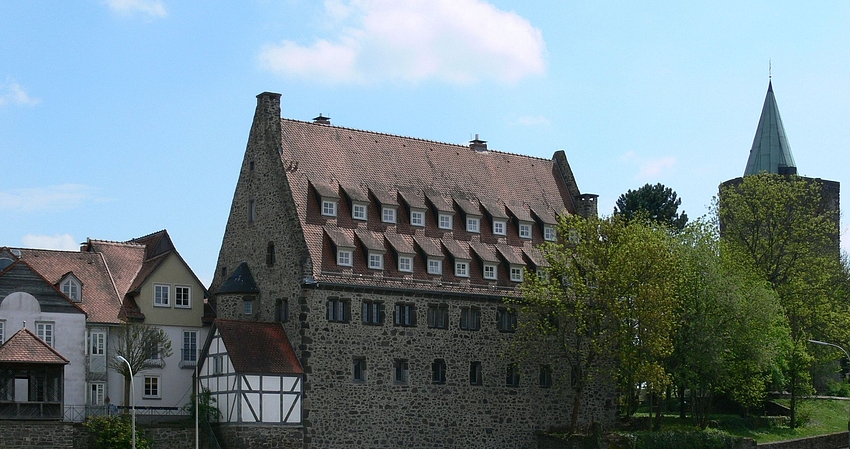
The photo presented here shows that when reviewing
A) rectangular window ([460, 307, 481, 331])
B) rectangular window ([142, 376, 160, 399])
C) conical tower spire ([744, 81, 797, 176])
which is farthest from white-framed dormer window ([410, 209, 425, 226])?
conical tower spire ([744, 81, 797, 176])

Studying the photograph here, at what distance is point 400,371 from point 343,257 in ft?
18.8

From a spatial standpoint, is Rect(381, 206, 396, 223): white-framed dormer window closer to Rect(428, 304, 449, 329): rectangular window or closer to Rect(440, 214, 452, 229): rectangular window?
Rect(440, 214, 452, 229): rectangular window

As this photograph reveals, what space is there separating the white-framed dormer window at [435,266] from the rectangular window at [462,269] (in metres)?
0.90

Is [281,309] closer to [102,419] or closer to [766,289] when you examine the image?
[102,419]

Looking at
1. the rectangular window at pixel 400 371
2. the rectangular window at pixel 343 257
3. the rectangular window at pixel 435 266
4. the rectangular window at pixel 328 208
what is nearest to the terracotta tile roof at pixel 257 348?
the rectangular window at pixel 343 257

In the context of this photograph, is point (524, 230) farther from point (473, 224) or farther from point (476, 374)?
point (476, 374)

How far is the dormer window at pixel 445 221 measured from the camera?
6341 cm

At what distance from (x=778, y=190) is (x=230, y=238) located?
31544 mm

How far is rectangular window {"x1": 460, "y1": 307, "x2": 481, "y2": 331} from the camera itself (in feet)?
203

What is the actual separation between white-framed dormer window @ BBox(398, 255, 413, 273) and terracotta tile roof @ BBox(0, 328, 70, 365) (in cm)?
1494

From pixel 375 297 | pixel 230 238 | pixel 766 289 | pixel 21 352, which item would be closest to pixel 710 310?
pixel 766 289

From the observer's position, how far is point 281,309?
58438 mm

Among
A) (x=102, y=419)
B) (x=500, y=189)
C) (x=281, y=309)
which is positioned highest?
(x=500, y=189)

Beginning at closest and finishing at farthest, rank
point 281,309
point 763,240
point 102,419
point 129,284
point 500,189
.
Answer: point 102,419 < point 281,309 < point 129,284 < point 500,189 < point 763,240
